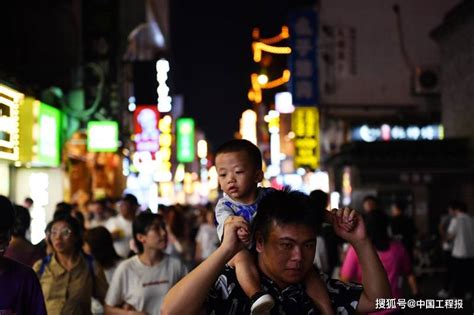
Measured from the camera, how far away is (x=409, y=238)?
1617 centimetres

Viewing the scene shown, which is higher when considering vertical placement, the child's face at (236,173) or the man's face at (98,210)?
the child's face at (236,173)

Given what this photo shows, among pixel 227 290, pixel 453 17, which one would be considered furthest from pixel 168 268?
pixel 453 17

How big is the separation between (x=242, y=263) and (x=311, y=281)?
35 cm

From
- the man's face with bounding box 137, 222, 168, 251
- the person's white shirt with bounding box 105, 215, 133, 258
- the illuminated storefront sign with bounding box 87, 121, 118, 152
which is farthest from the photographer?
the illuminated storefront sign with bounding box 87, 121, 118, 152

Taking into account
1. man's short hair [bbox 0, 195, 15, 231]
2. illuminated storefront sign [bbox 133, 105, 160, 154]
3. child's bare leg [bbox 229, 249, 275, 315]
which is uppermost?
illuminated storefront sign [bbox 133, 105, 160, 154]

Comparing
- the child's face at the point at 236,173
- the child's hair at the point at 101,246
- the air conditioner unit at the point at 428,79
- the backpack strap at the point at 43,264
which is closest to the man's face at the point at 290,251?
the child's face at the point at 236,173

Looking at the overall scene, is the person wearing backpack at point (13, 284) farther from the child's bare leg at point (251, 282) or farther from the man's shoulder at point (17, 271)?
the child's bare leg at point (251, 282)

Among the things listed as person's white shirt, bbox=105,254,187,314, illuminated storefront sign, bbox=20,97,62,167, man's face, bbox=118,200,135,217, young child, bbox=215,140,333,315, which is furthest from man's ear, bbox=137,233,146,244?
illuminated storefront sign, bbox=20,97,62,167

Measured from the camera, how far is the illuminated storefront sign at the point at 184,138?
171ft

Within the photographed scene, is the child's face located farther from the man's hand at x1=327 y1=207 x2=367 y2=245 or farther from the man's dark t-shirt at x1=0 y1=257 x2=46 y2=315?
the man's dark t-shirt at x1=0 y1=257 x2=46 y2=315

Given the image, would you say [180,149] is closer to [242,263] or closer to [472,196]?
[472,196]

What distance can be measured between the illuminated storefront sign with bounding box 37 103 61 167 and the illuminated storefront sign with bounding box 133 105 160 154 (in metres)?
20.1

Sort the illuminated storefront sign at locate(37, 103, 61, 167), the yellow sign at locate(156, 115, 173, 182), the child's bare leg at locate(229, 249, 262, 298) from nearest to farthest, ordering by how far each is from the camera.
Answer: the child's bare leg at locate(229, 249, 262, 298)
the illuminated storefront sign at locate(37, 103, 61, 167)
the yellow sign at locate(156, 115, 173, 182)

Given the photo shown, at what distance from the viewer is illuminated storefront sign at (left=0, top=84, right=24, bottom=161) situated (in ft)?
34.7
